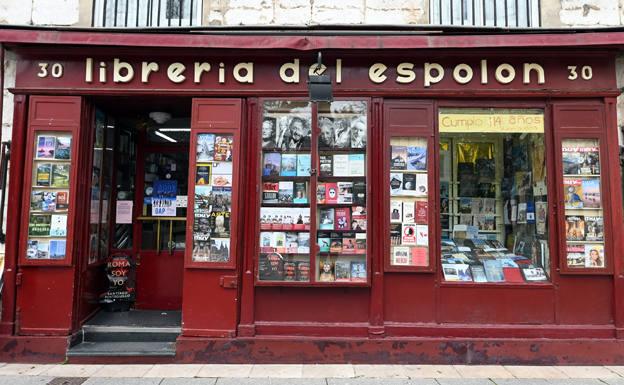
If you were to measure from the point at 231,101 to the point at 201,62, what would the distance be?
612mm

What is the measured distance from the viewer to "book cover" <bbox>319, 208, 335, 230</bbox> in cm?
503

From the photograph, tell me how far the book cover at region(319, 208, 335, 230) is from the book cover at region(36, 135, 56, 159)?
3.37 metres

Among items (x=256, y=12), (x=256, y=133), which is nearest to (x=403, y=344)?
(x=256, y=133)

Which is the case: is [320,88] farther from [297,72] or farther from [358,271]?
[358,271]

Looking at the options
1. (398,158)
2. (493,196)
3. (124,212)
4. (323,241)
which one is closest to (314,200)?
(323,241)

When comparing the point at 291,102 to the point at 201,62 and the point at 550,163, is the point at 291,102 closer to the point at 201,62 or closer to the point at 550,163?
the point at 201,62

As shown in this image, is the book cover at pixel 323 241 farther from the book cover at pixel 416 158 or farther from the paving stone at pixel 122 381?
the paving stone at pixel 122 381

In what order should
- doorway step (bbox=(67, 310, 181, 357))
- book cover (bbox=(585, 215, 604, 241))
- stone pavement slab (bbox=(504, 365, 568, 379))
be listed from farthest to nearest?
book cover (bbox=(585, 215, 604, 241)) → doorway step (bbox=(67, 310, 181, 357)) → stone pavement slab (bbox=(504, 365, 568, 379))

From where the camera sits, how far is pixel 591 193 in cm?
496

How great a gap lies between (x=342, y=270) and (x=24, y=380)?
3553 mm

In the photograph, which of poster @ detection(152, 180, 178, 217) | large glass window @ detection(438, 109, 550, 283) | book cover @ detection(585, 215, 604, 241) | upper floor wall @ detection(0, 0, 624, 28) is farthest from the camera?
poster @ detection(152, 180, 178, 217)

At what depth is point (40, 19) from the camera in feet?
17.8

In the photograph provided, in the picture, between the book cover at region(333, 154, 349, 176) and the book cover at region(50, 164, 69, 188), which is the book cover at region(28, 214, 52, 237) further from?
the book cover at region(333, 154, 349, 176)

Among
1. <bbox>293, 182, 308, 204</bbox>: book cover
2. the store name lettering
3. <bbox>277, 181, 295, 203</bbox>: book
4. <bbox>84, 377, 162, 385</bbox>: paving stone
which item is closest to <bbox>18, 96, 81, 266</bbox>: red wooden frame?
the store name lettering
